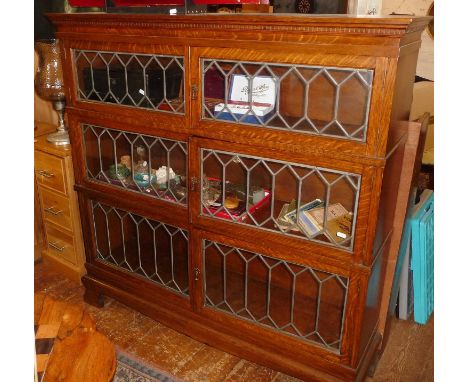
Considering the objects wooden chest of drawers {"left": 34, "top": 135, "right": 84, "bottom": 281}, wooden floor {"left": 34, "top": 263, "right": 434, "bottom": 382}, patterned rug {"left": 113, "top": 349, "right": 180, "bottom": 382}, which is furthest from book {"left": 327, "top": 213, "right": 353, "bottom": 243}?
wooden chest of drawers {"left": 34, "top": 135, "right": 84, "bottom": 281}

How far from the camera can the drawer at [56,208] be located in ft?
8.30

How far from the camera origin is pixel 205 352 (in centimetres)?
215

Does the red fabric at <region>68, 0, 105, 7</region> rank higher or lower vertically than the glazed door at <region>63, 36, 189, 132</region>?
higher

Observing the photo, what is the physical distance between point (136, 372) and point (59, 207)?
1077 mm

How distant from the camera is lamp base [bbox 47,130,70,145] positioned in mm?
2449

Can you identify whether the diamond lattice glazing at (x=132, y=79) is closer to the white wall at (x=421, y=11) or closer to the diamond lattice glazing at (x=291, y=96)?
the diamond lattice glazing at (x=291, y=96)

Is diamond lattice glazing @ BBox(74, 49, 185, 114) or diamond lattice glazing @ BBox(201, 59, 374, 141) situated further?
diamond lattice glazing @ BBox(74, 49, 185, 114)

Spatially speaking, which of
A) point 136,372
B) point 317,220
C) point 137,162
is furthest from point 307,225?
point 136,372

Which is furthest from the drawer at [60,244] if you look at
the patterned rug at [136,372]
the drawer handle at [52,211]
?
the patterned rug at [136,372]

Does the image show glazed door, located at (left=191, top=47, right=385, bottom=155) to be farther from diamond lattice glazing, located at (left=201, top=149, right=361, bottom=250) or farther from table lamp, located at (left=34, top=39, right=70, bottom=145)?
table lamp, located at (left=34, top=39, right=70, bottom=145)

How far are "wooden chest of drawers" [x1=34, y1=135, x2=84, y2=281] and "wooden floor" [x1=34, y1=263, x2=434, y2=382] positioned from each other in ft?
1.03

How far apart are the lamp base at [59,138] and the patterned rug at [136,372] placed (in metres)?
1.18
